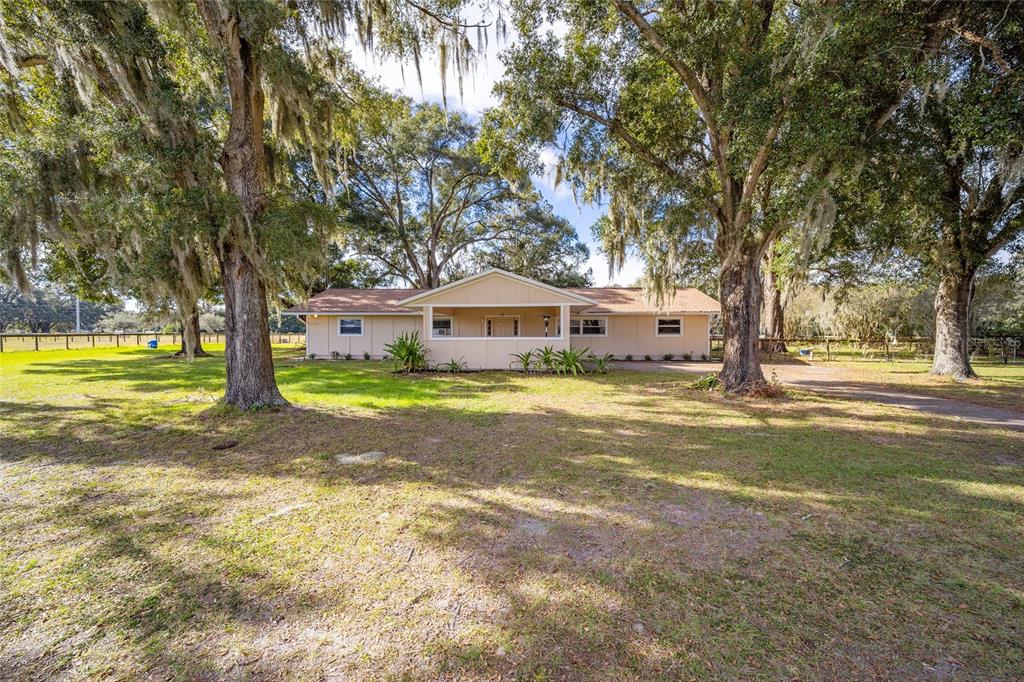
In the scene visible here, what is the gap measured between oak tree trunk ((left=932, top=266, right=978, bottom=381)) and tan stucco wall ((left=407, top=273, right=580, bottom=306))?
34.7ft

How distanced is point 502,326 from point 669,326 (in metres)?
7.79

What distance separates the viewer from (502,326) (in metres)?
20.8

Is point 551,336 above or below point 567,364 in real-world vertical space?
above

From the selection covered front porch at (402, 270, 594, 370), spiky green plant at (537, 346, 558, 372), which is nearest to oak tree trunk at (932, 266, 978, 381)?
covered front porch at (402, 270, 594, 370)

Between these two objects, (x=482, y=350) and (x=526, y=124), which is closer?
(x=526, y=124)

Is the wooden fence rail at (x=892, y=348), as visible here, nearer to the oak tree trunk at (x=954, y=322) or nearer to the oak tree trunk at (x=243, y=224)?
the oak tree trunk at (x=954, y=322)

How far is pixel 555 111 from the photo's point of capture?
9.19 m

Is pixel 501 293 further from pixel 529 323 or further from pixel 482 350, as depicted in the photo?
pixel 529 323

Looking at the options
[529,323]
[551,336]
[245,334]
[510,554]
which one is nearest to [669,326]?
[551,336]

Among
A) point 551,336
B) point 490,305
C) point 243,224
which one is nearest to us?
point 243,224

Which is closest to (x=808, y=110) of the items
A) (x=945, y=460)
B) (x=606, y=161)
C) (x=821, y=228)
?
(x=821, y=228)

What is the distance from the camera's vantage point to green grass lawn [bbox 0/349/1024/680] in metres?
2.13

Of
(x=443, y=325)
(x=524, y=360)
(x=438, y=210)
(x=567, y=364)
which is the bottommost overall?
(x=567, y=364)

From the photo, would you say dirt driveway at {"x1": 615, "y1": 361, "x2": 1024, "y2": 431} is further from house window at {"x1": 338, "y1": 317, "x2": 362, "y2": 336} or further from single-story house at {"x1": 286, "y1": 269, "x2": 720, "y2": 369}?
house window at {"x1": 338, "y1": 317, "x2": 362, "y2": 336}
